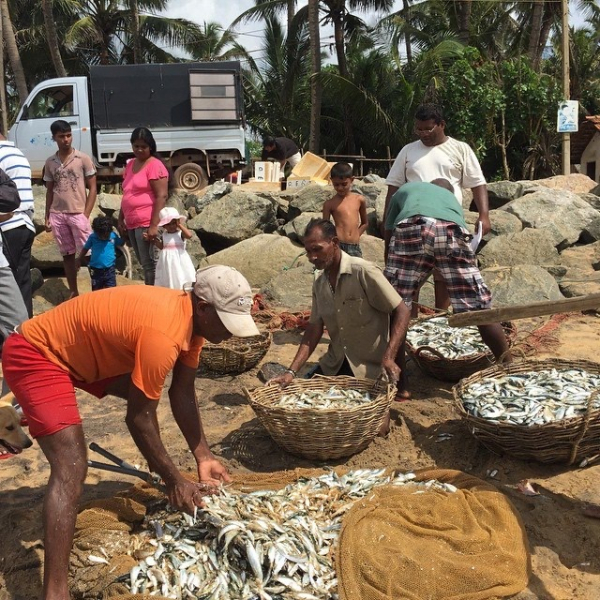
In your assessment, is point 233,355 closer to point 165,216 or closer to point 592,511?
point 165,216

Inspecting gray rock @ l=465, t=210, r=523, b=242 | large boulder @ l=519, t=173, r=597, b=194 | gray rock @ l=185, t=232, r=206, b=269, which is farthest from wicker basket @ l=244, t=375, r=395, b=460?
large boulder @ l=519, t=173, r=597, b=194

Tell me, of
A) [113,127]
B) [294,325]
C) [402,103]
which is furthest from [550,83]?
[294,325]

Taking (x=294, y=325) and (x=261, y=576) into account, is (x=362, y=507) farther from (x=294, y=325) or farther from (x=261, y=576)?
(x=294, y=325)

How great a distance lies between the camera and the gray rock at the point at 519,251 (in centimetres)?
1041

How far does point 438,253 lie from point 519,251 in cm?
572

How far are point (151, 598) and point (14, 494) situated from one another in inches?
71.7

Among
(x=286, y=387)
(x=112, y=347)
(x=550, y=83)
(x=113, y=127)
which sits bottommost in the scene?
(x=286, y=387)

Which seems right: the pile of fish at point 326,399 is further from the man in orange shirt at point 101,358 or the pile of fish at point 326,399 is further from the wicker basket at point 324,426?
the man in orange shirt at point 101,358

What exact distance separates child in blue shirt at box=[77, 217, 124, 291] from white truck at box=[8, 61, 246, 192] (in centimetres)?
766

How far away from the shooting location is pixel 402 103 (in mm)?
22250

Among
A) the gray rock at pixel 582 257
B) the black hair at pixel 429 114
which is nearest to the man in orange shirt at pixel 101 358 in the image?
the black hair at pixel 429 114

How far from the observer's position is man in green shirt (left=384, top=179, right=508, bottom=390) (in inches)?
210

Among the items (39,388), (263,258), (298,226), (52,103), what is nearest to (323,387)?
(39,388)

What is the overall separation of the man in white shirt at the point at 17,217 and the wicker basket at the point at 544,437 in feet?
13.0
